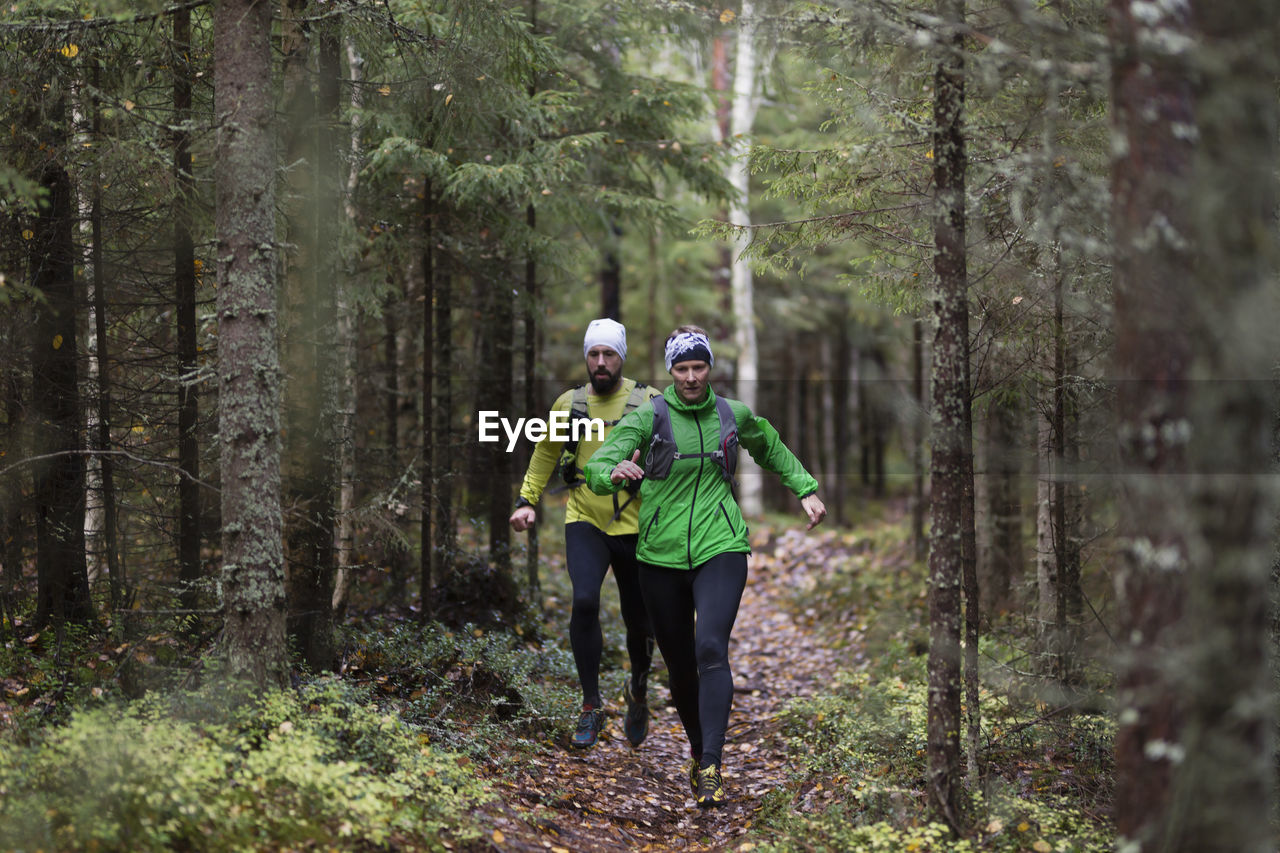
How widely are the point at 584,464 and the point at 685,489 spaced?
1.19 m

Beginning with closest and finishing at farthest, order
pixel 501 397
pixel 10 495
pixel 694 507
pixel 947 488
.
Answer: pixel 947 488, pixel 694 507, pixel 10 495, pixel 501 397

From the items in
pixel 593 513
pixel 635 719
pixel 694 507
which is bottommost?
pixel 635 719

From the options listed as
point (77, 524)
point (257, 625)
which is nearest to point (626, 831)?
point (257, 625)

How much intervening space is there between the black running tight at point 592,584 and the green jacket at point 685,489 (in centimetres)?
81

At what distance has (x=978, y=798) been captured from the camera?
523 centimetres

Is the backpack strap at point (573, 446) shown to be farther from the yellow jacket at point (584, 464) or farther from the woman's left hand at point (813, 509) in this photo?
the woman's left hand at point (813, 509)

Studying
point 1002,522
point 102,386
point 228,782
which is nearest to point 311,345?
point 102,386

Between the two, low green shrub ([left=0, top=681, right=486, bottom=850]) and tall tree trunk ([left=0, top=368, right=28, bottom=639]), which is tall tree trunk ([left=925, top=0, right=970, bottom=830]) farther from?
tall tree trunk ([left=0, top=368, right=28, bottom=639])

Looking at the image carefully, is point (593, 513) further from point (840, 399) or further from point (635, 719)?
point (840, 399)

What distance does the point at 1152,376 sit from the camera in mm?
3455

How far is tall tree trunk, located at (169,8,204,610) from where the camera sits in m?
7.64

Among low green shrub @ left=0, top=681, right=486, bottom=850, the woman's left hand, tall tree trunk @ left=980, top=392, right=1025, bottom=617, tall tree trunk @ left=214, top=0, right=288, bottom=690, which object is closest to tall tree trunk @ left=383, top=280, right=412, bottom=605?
tall tree trunk @ left=214, top=0, right=288, bottom=690

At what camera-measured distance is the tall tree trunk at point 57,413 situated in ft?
24.6

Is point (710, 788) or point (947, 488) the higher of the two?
point (947, 488)
